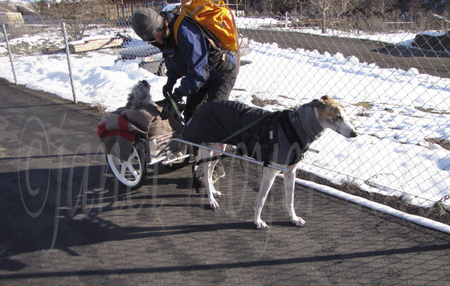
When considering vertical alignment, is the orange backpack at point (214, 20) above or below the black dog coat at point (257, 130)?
above

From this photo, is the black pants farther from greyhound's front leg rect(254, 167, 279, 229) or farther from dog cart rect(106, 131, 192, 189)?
greyhound's front leg rect(254, 167, 279, 229)

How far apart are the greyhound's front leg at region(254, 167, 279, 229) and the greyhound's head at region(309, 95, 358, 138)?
2.13 ft

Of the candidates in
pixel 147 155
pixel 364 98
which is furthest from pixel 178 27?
pixel 364 98

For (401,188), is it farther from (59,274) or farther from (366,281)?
(59,274)

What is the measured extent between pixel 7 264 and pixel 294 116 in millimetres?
2750

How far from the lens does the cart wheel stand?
3662mm

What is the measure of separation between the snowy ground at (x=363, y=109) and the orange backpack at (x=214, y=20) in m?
2.08

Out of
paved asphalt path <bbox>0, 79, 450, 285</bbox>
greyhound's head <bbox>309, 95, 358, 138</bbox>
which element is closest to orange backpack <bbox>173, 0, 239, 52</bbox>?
greyhound's head <bbox>309, 95, 358, 138</bbox>

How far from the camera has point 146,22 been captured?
3.11 metres

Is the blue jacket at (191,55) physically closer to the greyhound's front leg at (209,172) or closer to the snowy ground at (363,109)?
the greyhound's front leg at (209,172)

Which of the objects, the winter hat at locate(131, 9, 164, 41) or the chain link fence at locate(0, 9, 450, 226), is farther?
the chain link fence at locate(0, 9, 450, 226)

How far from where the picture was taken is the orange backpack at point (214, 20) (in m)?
3.24

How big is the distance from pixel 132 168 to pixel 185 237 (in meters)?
1.25

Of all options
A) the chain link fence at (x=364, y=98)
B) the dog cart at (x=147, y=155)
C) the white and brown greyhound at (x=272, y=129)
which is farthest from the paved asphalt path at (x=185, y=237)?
the chain link fence at (x=364, y=98)
